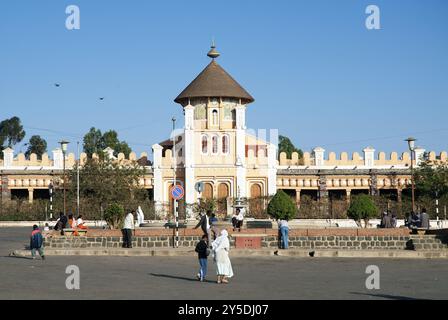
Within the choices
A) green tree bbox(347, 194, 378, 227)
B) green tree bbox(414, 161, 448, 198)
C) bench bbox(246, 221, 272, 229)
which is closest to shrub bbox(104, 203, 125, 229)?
green tree bbox(347, 194, 378, 227)

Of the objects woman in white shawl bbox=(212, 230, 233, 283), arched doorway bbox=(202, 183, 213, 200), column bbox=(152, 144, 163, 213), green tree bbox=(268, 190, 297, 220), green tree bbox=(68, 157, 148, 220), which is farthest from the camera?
column bbox=(152, 144, 163, 213)

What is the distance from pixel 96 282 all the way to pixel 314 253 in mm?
9482

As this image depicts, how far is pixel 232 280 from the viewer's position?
58.5ft

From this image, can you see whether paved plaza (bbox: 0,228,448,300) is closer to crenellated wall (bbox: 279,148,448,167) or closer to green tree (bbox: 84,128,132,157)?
crenellated wall (bbox: 279,148,448,167)

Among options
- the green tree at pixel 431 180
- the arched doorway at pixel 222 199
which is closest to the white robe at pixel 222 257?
the arched doorway at pixel 222 199

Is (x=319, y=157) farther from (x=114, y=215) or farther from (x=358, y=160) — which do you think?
(x=114, y=215)

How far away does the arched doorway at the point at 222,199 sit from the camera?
50331 millimetres

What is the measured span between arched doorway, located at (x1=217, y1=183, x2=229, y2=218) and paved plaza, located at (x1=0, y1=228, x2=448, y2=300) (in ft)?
82.8

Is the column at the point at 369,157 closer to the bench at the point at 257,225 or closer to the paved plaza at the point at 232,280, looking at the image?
the bench at the point at 257,225

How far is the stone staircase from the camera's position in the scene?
26.1 meters

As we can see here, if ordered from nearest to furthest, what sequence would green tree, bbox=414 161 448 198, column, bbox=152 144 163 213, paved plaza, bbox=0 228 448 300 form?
paved plaza, bbox=0 228 448 300
green tree, bbox=414 161 448 198
column, bbox=152 144 163 213

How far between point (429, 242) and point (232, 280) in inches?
410

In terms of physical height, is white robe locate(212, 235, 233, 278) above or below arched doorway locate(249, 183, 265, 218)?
below
